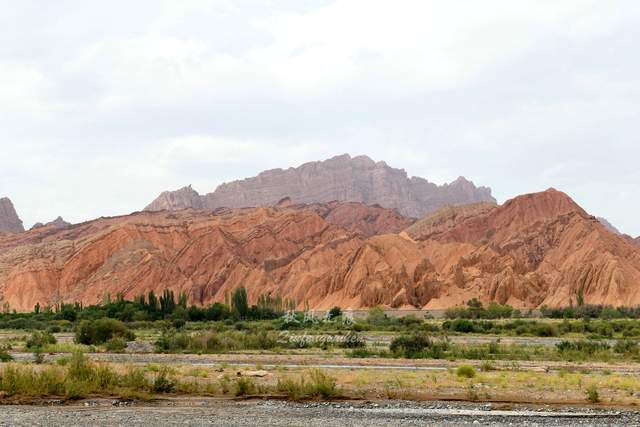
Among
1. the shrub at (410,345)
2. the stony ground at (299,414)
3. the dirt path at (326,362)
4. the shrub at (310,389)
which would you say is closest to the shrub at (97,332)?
the dirt path at (326,362)

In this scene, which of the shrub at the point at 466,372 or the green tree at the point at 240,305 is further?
the green tree at the point at 240,305

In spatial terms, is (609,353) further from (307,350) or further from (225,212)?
(225,212)

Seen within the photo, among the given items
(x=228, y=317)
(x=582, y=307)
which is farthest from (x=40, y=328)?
(x=582, y=307)

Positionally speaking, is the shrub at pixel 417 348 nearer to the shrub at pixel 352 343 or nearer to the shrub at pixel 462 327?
the shrub at pixel 352 343

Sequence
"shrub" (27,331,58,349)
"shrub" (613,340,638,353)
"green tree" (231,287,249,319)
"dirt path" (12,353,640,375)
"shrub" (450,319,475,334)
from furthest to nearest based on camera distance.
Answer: "green tree" (231,287,249,319) < "shrub" (450,319,475,334) < "shrub" (27,331,58,349) < "shrub" (613,340,638,353) < "dirt path" (12,353,640,375)

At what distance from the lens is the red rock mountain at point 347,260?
332 feet

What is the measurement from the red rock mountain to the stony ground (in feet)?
265

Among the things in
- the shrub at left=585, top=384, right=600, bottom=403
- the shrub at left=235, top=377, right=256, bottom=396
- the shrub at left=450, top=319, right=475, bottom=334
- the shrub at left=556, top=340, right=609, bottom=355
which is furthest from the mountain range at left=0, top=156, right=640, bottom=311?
the shrub at left=235, top=377, right=256, bottom=396

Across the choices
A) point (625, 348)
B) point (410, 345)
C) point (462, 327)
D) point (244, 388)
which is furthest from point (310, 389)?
point (462, 327)

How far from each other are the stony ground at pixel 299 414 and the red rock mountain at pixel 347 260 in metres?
80.6

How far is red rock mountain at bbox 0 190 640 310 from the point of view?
332 feet

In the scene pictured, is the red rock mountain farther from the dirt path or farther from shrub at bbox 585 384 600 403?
shrub at bbox 585 384 600 403

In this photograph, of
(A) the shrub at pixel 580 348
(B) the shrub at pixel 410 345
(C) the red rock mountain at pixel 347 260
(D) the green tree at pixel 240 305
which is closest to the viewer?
(B) the shrub at pixel 410 345

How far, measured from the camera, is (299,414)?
1752 centimetres
